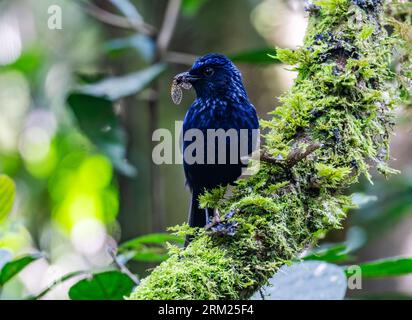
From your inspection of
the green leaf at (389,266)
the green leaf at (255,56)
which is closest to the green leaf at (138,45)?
the green leaf at (255,56)

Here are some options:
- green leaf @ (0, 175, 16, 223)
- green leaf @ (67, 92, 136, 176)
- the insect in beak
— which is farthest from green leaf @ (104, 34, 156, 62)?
green leaf @ (0, 175, 16, 223)

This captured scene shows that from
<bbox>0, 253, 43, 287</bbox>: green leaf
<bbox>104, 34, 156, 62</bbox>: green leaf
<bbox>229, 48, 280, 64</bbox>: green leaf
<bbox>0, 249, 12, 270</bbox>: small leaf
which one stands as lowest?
<bbox>0, 253, 43, 287</bbox>: green leaf

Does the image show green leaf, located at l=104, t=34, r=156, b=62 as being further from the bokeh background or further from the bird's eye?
the bird's eye

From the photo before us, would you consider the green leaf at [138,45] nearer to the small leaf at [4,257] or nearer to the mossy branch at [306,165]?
the mossy branch at [306,165]

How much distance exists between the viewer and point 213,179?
3254mm

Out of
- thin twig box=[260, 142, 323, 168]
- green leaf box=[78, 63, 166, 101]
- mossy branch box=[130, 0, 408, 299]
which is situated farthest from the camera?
green leaf box=[78, 63, 166, 101]

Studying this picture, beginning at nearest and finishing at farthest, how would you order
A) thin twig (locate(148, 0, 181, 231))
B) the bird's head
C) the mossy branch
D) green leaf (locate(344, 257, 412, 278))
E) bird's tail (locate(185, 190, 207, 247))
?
1. the mossy branch
2. green leaf (locate(344, 257, 412, 278))
3. bird's tail (locate(185, 190, 207, 247))
4. the bird's head
5. thin twig (locate(148, 0, 181, 231))

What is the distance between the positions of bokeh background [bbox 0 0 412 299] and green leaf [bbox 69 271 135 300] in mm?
1795

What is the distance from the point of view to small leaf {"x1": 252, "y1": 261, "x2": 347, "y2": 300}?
220 centimetres

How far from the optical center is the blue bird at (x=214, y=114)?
3.25 meters

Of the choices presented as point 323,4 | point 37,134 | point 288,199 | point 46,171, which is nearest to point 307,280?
point 288,199

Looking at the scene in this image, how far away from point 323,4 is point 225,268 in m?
1.33

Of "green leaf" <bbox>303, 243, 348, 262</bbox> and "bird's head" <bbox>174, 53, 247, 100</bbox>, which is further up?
"bird's head" <bbox>174, 53, 247, 100</bbox>
